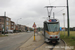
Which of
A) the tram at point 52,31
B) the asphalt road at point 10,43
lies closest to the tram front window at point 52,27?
the tram at point 52,31

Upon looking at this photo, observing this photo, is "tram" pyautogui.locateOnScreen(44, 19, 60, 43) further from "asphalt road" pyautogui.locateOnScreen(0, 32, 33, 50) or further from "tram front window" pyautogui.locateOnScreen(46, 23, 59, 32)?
"asphalt road" pyautogui.locateOnScreen(0, 32, 33, 50)

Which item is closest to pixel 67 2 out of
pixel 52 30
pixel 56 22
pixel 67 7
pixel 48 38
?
pixel 67 7

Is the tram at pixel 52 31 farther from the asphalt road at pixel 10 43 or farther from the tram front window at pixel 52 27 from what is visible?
the asphalt road at pixel 10 43

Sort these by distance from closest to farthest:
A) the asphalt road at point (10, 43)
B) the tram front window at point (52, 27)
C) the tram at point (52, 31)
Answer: the asphalt road at point (10, 43)
the tram at point (52, 31)
the tram front window at point (52, 27)

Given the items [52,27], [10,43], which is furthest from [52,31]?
[10,43]

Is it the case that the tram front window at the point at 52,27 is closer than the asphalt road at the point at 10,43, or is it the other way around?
the asphalt road at the point at 10,43

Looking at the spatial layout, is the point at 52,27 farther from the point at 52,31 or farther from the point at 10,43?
the point at 10,43

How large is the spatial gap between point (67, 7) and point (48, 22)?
636 cm

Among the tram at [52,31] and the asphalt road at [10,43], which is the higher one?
the tram at [52,31]

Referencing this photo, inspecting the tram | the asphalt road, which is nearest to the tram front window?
the tram

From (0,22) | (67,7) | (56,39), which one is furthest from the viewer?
(0,22)

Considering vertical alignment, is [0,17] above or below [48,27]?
above

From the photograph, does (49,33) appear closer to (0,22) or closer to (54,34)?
(54,34)

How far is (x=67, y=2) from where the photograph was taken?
15.8 metres
